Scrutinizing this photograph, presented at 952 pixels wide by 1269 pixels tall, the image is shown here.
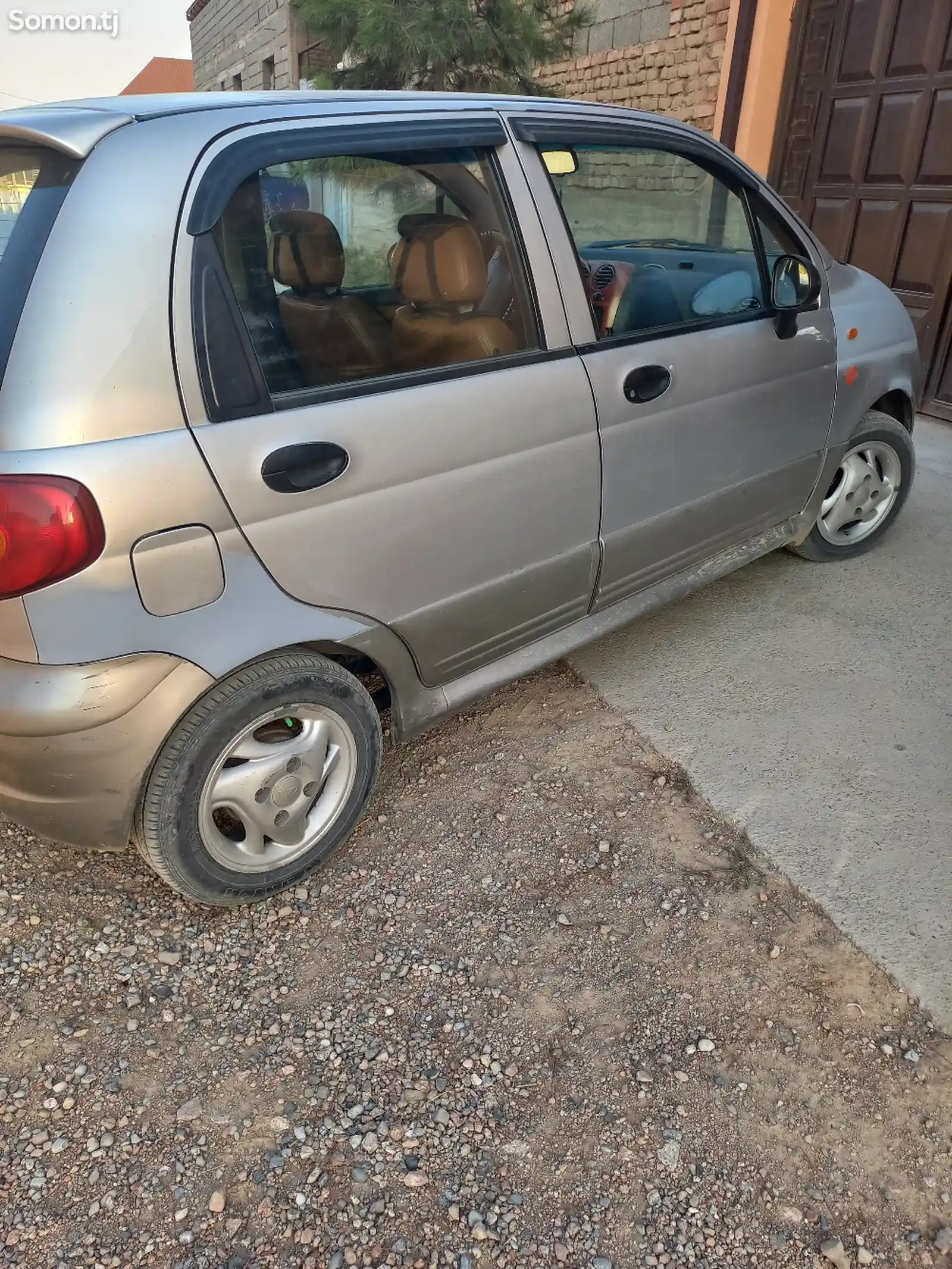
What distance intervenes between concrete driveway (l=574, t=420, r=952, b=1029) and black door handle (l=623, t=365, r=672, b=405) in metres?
1.01

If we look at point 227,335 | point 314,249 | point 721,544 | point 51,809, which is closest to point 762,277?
point 721,544

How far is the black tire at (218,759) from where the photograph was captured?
1.99 m

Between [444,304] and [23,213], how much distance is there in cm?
108

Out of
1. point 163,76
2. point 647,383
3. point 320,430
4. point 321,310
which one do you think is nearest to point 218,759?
point 320,430

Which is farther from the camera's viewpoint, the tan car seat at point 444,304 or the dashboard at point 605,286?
the dashboard at point 605,286

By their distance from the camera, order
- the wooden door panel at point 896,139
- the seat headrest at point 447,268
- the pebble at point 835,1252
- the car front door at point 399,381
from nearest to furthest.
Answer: the pebble at point 835,1252
the car front door at point 399,381
the seat headrest at point 447,268
the wooden door panel at point 896,139

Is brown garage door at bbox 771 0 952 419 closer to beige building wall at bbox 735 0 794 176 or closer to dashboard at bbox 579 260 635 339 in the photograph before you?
beige building wall at bbox 735 0 794 176

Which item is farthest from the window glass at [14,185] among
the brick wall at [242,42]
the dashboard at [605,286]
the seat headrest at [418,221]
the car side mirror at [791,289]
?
the brick wall at [242,42]

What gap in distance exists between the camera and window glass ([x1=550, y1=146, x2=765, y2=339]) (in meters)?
2.74

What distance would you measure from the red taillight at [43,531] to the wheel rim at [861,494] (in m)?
3.03

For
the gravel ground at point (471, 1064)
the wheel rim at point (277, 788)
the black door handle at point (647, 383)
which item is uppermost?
the black door handle at point (647, 383)

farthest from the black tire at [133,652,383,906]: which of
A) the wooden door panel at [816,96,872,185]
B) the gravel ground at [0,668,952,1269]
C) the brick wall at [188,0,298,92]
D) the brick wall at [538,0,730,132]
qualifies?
the brick wall at [188,0,298,92]

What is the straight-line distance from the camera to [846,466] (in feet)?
12.6

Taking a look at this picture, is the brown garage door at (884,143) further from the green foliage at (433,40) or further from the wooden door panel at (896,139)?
the green foliage at (433,40)
